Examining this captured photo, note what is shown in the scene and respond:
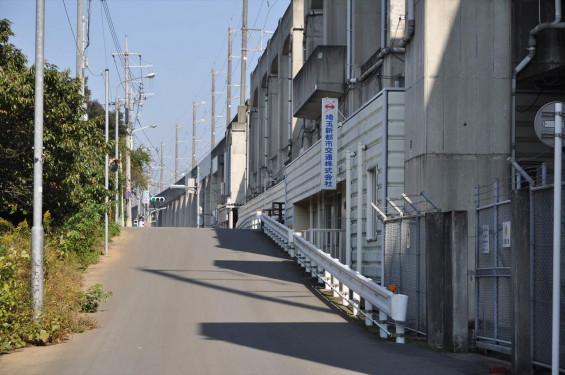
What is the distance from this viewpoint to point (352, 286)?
62.3 ft

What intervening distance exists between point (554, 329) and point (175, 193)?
9889cm

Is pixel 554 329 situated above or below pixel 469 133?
below

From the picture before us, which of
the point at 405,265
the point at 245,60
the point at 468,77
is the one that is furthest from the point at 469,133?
the point at 245,60

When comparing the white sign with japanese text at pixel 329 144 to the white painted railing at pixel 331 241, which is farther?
the white painted railing at pixel 331 241

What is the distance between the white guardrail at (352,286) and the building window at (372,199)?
65.0 inches

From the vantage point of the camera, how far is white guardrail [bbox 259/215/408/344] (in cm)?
1580

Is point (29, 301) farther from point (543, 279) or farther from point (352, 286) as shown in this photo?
point (543, 279)

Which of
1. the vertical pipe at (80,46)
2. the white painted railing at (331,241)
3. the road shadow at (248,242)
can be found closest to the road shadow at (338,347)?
the white painted railing at (331,241)

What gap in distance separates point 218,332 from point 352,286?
360 centimetres

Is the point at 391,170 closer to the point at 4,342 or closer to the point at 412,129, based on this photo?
the point at 412,129

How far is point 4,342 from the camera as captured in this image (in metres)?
14.2

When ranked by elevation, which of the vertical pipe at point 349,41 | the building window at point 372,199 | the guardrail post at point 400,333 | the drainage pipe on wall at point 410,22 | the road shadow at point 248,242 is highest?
the vertical pipe at point 349,41

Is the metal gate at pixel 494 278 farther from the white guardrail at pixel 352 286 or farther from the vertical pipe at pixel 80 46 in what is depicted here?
the vertical pipe at pixel 80 46

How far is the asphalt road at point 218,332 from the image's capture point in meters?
13.0
